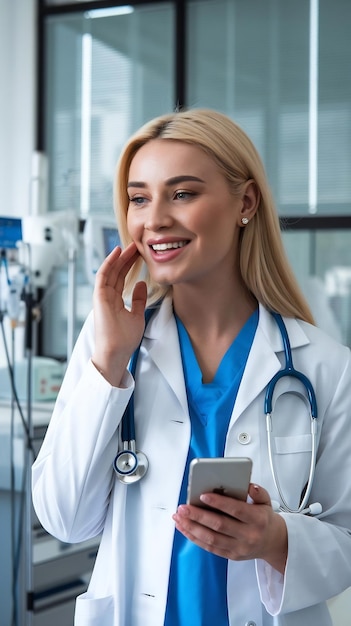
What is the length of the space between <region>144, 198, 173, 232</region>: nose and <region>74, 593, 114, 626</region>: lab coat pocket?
0.57 meters

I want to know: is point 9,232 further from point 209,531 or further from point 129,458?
point 209,531

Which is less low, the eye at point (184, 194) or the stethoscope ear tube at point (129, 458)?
the eye at point (184, 194)

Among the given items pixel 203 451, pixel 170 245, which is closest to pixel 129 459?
pixel 203 451

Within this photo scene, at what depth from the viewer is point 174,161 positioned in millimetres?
1235

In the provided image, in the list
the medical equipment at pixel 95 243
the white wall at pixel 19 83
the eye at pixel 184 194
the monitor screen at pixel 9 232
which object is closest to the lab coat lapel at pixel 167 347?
the eye at pixel 184 194

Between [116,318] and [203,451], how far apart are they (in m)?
0.24

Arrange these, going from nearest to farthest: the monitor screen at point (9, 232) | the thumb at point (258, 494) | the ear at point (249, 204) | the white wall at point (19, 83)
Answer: the thumb at point (258, 494) → the ear at point (249, 204) → the monitor screen at point (9, 232) → the white wall at point (19, 83)

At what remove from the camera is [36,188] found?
282 cm

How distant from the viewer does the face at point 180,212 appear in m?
1.22

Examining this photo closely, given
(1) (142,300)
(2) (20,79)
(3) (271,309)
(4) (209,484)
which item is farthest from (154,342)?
(2) (20,79)

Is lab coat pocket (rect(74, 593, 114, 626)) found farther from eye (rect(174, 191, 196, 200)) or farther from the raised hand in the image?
eye (rect(174, 191, 196, 200))

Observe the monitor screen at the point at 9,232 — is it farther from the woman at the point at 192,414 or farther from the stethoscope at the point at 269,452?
the stethoscope at the point at 269,452

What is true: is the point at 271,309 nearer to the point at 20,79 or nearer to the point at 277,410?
the point at 277,410

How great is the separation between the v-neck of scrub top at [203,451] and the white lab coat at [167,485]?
0.02m
